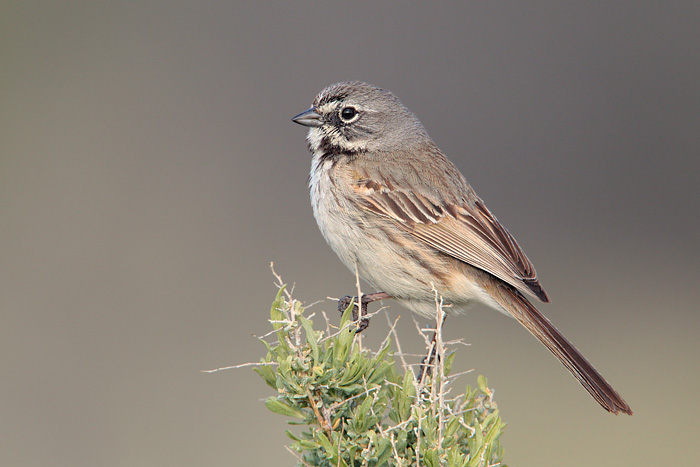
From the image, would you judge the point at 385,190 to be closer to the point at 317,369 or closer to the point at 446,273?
the point at 446,273

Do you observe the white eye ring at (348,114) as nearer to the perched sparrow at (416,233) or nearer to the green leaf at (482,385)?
the perched sparrow at (416,233)

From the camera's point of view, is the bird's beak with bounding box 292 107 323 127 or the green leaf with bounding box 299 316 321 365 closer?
the green leaf with bounding box 299 316 321 365

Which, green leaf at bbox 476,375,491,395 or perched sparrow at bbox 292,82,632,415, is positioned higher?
perched sparrow at bbox 292,82,632,415

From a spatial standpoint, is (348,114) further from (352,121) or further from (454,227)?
(454,227)

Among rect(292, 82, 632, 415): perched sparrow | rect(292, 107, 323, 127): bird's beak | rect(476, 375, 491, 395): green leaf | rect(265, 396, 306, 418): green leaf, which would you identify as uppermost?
rect(292, 107, 323, 127): bird's beak

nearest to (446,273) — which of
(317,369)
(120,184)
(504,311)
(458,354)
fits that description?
(504,311)

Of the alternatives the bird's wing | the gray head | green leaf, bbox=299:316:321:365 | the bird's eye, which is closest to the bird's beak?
the gray head

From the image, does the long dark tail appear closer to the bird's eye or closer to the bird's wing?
the bird's wing

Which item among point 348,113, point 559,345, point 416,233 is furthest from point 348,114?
point 559,345
